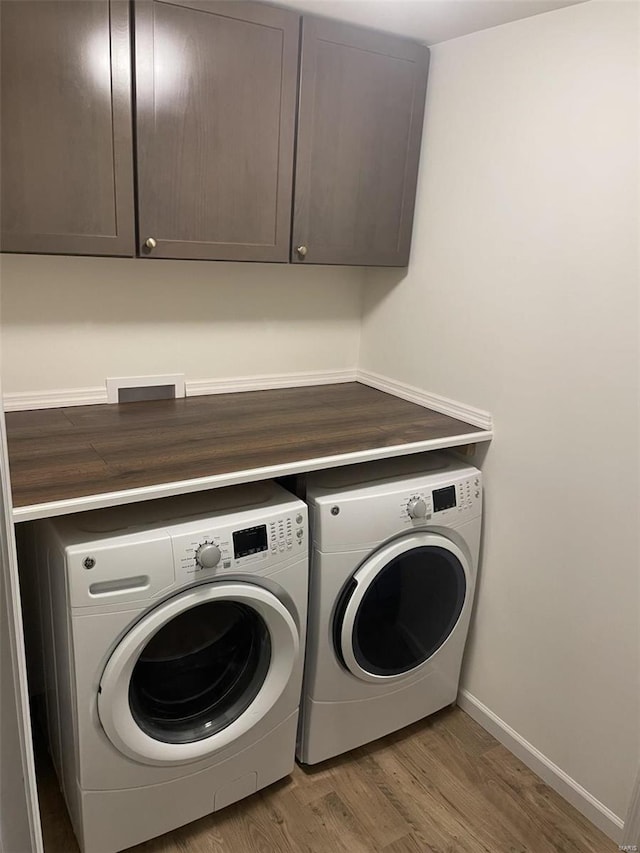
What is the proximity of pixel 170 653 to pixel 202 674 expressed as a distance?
120 mm

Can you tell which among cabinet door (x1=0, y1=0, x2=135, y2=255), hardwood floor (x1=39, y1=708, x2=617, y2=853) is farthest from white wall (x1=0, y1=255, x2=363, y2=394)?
hardwood floor (x1=39, y1=708, x2=617, y2=853)

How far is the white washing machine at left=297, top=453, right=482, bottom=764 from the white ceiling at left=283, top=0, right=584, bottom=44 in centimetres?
125

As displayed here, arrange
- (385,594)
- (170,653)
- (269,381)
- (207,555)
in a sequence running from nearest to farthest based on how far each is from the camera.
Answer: (207,555), (170,653), (385,594), (269,381)

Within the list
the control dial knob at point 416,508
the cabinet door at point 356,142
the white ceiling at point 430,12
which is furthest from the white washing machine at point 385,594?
the white ceiling at point 430,12

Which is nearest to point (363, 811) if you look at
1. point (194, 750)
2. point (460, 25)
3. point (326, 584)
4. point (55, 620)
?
point (194, 750)

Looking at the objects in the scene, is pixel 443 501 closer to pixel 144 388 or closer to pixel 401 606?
pixel 401 606

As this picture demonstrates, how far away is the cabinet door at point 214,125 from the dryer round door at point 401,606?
3.21 feet

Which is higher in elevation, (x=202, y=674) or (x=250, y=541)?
(x=250, y=541)

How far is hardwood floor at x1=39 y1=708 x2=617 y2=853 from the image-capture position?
169 cm

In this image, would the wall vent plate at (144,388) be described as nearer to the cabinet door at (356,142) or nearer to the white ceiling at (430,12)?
the cabinet door at (356,142)

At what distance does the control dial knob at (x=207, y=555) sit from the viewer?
57.1 inches

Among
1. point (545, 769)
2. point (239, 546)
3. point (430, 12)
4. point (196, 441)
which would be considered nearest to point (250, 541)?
point (239, 546)

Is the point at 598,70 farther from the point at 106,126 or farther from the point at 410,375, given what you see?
the point at 106,126

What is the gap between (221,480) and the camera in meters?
1.50
